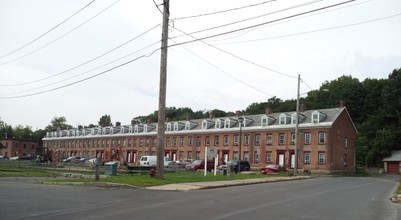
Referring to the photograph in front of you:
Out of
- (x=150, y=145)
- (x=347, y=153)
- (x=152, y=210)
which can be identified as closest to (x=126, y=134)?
(x=150, y=145)

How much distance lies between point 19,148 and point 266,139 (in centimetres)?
9654

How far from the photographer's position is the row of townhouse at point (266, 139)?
219 ft

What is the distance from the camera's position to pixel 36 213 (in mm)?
12250

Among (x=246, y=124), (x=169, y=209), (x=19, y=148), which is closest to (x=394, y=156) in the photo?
(x=246, y=124)

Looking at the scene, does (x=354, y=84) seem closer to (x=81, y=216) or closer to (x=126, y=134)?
(x=126, y=134)

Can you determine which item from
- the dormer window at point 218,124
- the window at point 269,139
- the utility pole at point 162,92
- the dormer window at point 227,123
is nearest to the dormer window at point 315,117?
the window at point 269,139

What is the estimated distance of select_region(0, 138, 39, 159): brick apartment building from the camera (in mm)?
137500

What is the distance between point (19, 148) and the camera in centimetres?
14025

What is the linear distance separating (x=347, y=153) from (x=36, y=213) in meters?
66.8

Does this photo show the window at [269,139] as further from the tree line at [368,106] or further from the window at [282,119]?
the tree line at [368,106]

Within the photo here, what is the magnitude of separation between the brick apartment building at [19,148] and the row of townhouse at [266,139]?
5461cm

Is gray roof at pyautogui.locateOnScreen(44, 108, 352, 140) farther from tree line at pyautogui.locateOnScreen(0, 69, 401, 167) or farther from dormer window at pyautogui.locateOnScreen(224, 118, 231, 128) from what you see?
tree line at pyautogui.locateOnScreen(0, 69, 401, 167)

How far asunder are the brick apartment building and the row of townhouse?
179ft

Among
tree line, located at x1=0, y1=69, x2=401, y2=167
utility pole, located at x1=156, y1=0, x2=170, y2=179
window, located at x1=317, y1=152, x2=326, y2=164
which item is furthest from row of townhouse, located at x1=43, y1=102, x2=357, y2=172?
utility pole, located at x1=156, y1=0, x2=170, y2=179
